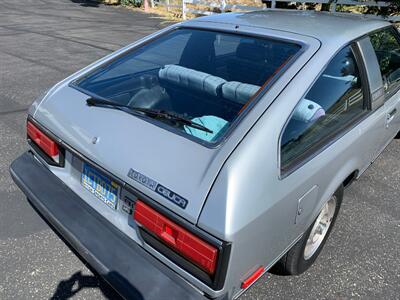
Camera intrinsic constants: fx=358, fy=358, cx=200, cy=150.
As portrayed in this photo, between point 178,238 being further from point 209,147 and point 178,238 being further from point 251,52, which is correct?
point 251,52

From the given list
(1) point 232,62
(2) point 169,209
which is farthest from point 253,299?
(1) point 232,62

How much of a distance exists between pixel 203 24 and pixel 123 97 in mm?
789

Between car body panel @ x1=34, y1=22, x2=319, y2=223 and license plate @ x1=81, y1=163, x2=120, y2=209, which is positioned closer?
car body panel @ x1=34, y1=22, x2=319, y2=223

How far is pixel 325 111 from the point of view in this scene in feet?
6.88

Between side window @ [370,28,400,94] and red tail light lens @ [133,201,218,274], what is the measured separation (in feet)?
6.89

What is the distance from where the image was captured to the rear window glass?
2.04m

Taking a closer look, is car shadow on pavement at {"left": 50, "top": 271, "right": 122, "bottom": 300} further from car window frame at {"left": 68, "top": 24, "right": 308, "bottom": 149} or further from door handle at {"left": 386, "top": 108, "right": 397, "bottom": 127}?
door handle at {"left": 386, "top": 108, "right": 397, "bottom": 127}

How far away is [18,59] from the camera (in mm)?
7633

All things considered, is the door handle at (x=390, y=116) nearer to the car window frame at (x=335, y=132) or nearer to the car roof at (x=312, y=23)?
the car window frame at (x=335, y=132)

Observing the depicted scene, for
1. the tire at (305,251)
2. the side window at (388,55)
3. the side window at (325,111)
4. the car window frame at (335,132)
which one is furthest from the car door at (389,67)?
the tire at (305,251)

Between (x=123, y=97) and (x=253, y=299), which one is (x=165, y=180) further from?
(x=253, y=299)

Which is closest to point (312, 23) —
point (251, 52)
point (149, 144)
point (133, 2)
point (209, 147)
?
point (251, 52)

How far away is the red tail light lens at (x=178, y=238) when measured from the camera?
4.92 feet

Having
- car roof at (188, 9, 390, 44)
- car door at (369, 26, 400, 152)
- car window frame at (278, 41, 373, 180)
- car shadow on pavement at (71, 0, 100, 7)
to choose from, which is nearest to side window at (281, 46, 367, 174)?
car window frame at (278, 41, 373, 180)
